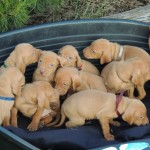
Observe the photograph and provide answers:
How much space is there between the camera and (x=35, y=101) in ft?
13.0

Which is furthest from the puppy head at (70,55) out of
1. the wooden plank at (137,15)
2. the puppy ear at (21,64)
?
the wooden plank at (137,15)

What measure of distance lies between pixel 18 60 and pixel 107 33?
0.97 m

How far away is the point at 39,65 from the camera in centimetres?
413

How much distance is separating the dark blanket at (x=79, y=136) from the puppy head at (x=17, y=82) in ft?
1.04

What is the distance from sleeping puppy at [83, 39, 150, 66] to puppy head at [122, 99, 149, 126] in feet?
2.30

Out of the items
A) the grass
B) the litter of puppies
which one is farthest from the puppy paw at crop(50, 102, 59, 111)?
the grass

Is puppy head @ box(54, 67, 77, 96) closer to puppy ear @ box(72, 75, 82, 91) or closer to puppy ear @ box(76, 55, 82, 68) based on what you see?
puppy ear @ box(72, 75, 82, 91)

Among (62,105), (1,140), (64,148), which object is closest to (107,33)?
(62,105)

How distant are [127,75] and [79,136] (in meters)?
0.83

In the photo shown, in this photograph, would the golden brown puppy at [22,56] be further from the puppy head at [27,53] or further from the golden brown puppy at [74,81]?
the golden brown puppy at [74,81]

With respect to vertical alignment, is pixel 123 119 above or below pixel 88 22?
below

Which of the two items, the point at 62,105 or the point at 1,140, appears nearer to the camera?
the point at 1,140

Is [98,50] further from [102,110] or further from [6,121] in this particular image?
[6,121]

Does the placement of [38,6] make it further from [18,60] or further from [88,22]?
[18,60]
